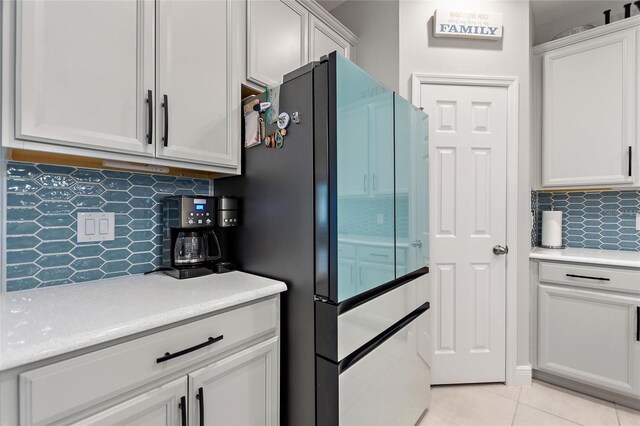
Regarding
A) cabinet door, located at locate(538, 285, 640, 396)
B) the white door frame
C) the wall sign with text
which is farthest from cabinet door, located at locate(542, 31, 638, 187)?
cabinet door, located at locate(538, 285, 640, 396)

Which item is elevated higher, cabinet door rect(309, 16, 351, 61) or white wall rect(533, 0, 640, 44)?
white wall rect(533, 0, 640, 44)

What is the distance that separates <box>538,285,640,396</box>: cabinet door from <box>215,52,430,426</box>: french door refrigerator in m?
1.27

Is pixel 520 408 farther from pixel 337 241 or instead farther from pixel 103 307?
pixel 103 307

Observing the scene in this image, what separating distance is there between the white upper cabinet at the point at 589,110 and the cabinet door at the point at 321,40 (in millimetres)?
1627

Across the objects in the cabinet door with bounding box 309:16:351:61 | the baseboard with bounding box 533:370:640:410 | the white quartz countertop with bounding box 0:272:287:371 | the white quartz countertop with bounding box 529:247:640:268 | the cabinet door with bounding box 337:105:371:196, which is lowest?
the baseboard with bounding box 533:370:640:410

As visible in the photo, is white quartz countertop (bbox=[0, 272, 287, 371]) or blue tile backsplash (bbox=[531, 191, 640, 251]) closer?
white quartz countertop (bbox=[0, 272, 287, 371])

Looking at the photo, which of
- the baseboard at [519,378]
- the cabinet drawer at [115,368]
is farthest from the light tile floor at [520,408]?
the cabinet drawer at [115,368]

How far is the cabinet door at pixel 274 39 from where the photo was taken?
1.62m

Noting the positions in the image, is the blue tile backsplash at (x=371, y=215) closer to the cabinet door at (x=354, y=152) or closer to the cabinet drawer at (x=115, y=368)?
the cabinet door at (x=354, y=152)

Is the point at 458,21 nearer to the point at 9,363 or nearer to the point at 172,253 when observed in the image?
the point at 172,253

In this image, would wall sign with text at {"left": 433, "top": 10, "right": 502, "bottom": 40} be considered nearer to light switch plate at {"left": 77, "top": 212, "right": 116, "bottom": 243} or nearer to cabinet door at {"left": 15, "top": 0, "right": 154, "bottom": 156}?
cabinet door at {"left": 15, "top": 0, "right": 154, "bottom": 156}

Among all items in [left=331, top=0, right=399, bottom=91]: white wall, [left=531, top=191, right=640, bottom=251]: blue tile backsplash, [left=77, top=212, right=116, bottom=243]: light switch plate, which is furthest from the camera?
[left=531, top=191, right=640, bottom=251]: blue tile backsplash

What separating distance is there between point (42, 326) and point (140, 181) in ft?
2.75

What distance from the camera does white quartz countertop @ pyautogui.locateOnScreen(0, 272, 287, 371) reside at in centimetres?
78
